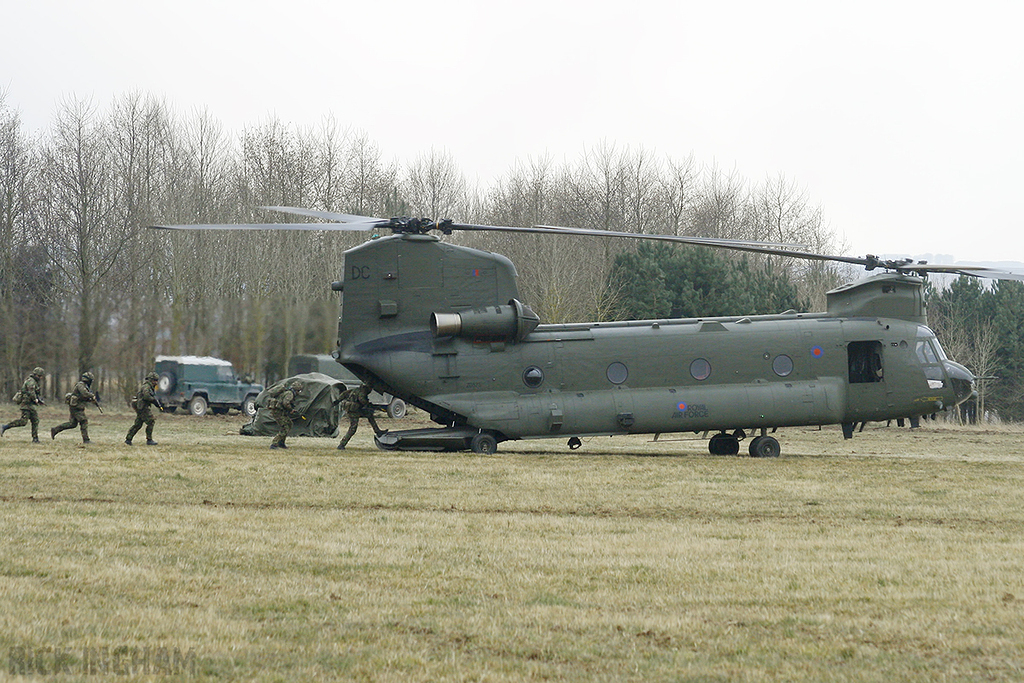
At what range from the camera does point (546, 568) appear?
9.42 meters

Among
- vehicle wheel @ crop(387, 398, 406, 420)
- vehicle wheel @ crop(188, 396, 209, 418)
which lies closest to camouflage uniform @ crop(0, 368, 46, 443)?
vehicle wheel @ crop(188, 396, 209, 418)

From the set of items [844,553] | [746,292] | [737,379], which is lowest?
[844,553]

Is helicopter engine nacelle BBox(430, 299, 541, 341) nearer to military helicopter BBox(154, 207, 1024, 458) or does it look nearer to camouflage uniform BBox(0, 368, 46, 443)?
military helicopter BBox(154, 207, 1024, 458)

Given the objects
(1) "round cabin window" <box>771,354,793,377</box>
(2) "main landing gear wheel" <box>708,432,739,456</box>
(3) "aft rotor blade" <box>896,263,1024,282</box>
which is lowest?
(2) "main landing gear wheel" <box>708,432,739,456</box>

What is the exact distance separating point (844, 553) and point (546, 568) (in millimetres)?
3133

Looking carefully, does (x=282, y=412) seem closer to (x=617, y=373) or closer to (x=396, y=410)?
(x=617, y=373)

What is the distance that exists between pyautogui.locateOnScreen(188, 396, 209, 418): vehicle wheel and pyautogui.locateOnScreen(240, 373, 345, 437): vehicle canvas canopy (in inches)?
456

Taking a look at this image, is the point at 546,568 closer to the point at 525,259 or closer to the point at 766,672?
the point at 766,672

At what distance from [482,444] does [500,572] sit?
11127mm

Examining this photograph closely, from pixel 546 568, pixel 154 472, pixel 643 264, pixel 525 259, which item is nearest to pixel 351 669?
pixel 546 568

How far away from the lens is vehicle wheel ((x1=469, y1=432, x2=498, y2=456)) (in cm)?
2030

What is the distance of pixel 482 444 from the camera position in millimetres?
20344

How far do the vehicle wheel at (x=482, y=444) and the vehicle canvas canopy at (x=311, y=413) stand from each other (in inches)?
300

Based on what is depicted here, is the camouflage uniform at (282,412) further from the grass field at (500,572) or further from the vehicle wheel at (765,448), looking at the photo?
the vehicle wheel at (765,448)
